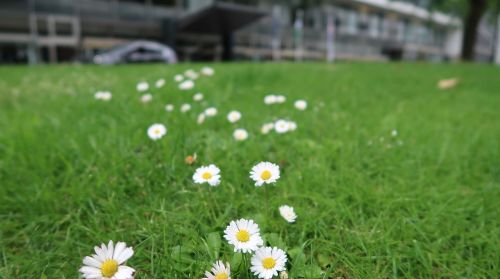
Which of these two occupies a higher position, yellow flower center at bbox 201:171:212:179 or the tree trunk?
the tree trunk

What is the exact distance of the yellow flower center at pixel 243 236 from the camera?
2.82 ft

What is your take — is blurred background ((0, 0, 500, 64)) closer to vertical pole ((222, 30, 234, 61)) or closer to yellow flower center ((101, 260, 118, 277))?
vertical pole ((222, 30, 234, 61))

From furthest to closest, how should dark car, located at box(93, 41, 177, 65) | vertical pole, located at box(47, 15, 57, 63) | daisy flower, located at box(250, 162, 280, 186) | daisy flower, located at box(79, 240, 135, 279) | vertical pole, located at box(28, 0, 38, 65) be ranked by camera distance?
vertical pole, located at box(47, 15, 57, 63), vertical pole, located at box(28, 0, 38, 65), dark car, located at box(93, 41, 177, 65), daisy flower, located at box(250, 162, 280, 186), daisy flower, located at box(79, 240, 135, 279)

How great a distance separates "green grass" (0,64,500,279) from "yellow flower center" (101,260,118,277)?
19cm

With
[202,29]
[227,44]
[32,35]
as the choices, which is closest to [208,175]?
[32,35]

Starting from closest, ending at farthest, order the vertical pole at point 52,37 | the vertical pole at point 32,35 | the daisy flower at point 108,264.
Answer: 1. the daisy flower at point 108,264
2. the vertical pole at point 32,35
3. the vertical pole at point 52,37

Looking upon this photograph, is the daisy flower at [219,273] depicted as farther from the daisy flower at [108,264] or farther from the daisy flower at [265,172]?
the daisy flower at [265,172]

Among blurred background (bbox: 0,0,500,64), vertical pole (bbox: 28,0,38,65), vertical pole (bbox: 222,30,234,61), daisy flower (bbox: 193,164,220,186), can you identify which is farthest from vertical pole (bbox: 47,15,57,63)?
daisy flower (bbox: 193,164,220,186)

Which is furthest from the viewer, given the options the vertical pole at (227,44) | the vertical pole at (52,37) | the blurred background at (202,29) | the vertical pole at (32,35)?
the vertical pole at (227,44)

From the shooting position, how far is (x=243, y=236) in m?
0.87

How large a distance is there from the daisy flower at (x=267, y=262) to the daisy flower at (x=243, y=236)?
0.02m

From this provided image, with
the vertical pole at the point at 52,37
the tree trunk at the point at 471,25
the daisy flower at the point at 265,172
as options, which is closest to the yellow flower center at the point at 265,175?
the daisy flower at the point at 265,172

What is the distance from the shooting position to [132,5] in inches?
931

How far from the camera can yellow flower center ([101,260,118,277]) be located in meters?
0.76
